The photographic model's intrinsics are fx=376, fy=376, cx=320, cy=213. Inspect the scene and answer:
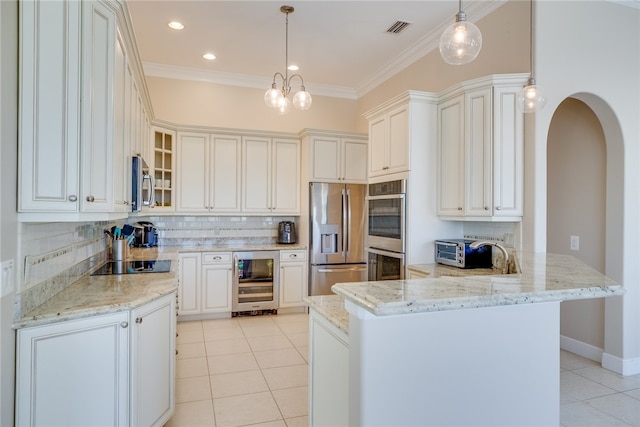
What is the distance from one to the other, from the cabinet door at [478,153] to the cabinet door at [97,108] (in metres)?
2.61

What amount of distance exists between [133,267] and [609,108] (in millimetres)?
4187

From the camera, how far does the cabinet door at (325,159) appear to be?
5.07 metres

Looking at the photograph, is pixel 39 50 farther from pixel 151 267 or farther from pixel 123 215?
pixel 151 267

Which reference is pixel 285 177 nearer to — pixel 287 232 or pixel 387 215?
pixel 287 232

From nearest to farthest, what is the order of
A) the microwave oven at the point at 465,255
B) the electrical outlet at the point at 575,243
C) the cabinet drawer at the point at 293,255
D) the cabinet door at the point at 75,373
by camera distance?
the cabinet door at the point at 75,373
the microwave oven at the point at 465,255
the electrical outlet at the point at 575,243
the cabinet drawer at the point at 293,255

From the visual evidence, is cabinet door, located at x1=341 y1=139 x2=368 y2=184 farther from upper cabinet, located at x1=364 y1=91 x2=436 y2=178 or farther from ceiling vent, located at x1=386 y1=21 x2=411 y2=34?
ceiling vent, located at x1=386 y1=21 x2=411 y2=34

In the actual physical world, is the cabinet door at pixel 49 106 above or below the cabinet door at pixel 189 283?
above

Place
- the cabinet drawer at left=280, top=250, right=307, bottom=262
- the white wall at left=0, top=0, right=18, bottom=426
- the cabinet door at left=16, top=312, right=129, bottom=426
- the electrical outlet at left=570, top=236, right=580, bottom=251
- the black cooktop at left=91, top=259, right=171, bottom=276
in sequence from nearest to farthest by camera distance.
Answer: the white wall at left=0, top=0, right=18, bottom=426 < the cabinet door at left=16, top=312, right=129, bottom=426 < the black cooktop at left=91, top=259, right=171, bottom=276 < the electrical outlet at left=570, top=236, right=580, bottom=251 < the cabinet drawer at left=280, top=250, right=307, bottom=262

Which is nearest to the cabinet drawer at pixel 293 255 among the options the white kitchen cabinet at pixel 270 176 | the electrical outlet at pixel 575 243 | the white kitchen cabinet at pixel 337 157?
the white kitchen cabinet at pixel 270 176

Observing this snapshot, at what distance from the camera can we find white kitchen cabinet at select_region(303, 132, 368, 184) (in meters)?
5.07

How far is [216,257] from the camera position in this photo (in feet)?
15.4

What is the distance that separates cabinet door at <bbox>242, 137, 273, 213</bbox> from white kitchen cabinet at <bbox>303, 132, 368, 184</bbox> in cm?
60

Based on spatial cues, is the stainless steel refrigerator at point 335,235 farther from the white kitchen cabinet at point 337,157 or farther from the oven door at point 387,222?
the oven door at point 387,222

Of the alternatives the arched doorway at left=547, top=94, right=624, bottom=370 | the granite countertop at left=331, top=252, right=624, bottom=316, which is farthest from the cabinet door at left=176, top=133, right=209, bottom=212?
the arched doorway at left=547, top=94, right=624, bottom=370
